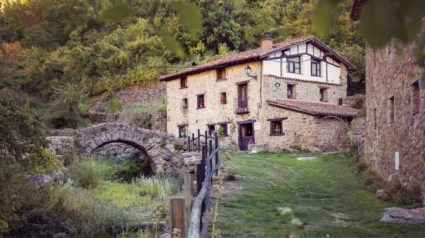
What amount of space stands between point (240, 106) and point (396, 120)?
14092mm

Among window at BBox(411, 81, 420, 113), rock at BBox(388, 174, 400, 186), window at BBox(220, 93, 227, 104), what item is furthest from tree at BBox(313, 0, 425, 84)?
window at BBox(220, 93, 227, 104)

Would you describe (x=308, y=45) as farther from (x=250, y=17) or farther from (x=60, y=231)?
(x=60, y=231)

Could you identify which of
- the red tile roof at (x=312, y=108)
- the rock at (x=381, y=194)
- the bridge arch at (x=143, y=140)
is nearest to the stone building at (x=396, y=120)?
the rock at (x=381, y=194)

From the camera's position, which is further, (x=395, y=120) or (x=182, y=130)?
(x=182, y=130)

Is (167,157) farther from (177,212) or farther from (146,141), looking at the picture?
(177,212)

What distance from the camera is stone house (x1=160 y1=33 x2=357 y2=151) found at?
20.8 metres

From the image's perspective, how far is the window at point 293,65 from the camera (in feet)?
75.6

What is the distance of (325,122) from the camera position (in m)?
20.6

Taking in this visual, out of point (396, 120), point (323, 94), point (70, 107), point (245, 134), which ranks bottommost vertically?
point (245, 134)

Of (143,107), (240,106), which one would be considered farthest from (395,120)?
(143,107)

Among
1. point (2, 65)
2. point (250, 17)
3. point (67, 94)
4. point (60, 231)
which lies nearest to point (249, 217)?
point (60, 231)

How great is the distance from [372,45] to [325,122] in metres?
20.2

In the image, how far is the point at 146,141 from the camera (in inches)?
698

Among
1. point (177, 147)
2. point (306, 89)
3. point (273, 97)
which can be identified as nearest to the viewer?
point (177, 147)
